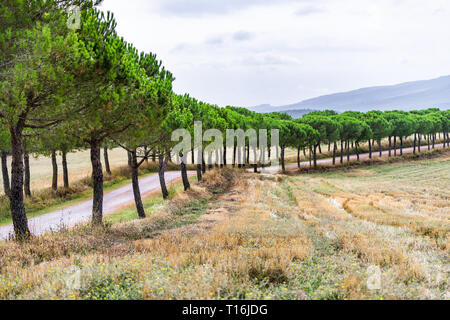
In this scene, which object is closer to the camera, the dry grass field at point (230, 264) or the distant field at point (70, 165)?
the dry grass field at point (230, 264)

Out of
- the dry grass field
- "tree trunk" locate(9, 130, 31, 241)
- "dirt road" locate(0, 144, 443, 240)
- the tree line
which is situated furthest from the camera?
"dirt road" locate(0, 144, 443, 240)

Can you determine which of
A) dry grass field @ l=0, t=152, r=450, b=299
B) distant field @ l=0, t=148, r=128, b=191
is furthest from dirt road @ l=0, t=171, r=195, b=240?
distant field @ l=0, t=148, r=128, b=191

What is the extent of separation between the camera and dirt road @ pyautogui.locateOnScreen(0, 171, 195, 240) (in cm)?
1851

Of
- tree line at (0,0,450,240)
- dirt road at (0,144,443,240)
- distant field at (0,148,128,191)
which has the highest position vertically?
tree line at (0,0,450,240)

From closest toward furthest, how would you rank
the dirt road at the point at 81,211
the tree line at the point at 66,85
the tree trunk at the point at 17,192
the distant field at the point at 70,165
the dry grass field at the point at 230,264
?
the dry grass field at the point at 230,264 → the tree line at the point at 66,85 → the tree trunk at the point at 17,192 → the dirt road at the point at 81,211 → the distant field at the point at 70,165

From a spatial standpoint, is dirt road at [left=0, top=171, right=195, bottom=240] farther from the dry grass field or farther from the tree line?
the dry grass field

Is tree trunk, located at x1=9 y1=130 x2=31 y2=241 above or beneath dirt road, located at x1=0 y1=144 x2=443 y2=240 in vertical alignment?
above

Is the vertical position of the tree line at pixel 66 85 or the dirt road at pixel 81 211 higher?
the tree line at pixel 66 85

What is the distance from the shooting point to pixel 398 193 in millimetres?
31188

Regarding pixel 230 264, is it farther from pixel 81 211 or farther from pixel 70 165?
pixel 70 165

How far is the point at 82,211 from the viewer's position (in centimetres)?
2375

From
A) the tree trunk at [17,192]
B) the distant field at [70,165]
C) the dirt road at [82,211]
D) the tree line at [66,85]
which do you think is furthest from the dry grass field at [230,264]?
the distant field at [70,165]

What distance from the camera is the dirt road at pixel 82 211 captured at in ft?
60.7

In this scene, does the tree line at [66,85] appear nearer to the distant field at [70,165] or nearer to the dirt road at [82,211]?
the dirt road at [82,211]
